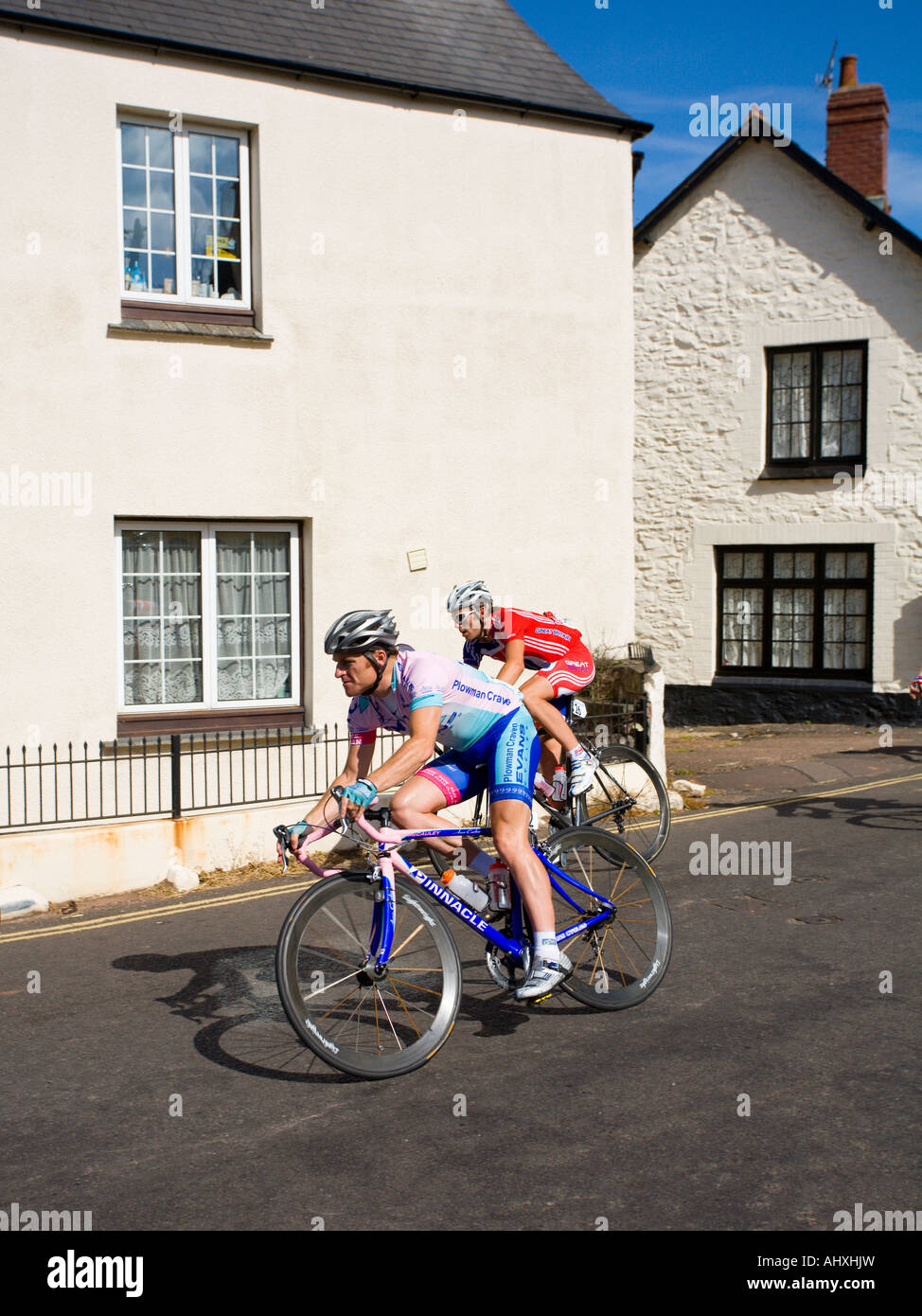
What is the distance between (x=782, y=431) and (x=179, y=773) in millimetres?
13690

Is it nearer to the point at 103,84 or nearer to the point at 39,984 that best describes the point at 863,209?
the point at 103,84

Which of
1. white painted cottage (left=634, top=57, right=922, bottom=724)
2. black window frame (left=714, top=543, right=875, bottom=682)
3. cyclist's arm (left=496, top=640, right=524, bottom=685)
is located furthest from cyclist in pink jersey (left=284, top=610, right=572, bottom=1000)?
black window frame (left=714, top=543, right=875, bottom=682)

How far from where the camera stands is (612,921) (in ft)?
20.1

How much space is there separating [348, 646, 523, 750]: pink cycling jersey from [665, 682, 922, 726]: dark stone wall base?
14.8 meters

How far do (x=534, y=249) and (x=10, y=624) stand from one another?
6345mm

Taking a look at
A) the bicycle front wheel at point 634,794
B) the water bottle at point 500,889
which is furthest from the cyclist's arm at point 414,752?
the bicycle front wheel at point 634,794

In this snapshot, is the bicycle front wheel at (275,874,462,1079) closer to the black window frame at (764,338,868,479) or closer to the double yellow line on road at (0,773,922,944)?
the double yellow line on road at (0,773,922,944)

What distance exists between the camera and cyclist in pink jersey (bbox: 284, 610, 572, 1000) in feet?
17.6

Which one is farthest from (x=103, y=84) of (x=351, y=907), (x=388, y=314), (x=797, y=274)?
(x=797, y=274)

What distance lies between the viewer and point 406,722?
5.64m

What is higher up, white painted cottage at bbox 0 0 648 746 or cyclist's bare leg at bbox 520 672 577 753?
white painted cottage at bbox 0 0 648 746

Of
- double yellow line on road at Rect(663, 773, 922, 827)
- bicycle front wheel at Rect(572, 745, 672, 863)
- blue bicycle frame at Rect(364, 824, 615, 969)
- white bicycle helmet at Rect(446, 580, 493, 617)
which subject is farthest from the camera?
double yellow line on road at Rect(663, 773, 922, 827)

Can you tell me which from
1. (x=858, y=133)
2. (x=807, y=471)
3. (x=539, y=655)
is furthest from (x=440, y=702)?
(x=858, y=133)

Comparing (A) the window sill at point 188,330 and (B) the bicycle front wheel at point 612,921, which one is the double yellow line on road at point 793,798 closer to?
(B) the bicycle front wheel at point 612,921
